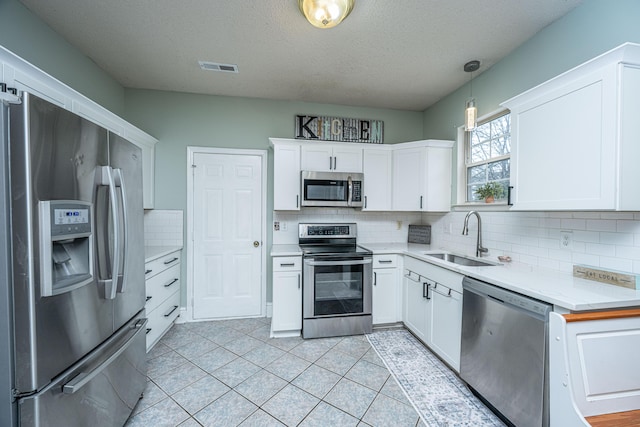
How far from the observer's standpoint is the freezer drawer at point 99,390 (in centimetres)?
102

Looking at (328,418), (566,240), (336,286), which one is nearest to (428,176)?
(566,240)

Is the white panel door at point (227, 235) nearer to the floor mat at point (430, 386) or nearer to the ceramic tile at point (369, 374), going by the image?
the ceramic tile at point (369, 374)

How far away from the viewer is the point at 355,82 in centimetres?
278

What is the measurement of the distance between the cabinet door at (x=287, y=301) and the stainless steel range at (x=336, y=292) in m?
0.08

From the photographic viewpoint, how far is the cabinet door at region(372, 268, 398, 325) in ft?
9.30

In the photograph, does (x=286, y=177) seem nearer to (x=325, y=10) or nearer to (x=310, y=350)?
(x=325, y=10)

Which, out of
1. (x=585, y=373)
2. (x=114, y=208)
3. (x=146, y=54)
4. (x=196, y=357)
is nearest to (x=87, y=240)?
(x=114, y=208)

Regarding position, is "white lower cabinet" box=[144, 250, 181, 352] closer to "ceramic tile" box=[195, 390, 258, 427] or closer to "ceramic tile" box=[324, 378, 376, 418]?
"ceramic tile" box=[195, 390, 258, 427]

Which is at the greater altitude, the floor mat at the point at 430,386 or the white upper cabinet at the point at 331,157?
the white upper cabinet at the point at 331,157

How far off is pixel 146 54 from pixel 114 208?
180 centimetres

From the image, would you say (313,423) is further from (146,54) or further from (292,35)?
(146,54)

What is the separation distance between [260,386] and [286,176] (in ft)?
6.72

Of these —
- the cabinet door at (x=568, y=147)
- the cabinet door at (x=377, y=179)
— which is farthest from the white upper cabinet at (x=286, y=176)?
the cabinet door at (x=568, y=147)

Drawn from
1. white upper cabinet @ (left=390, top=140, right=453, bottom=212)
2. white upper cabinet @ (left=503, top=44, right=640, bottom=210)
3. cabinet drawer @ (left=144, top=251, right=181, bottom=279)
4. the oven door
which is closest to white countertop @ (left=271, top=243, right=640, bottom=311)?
white upper cabinet @ (left=503, top=44, right=640, bottom=210)
